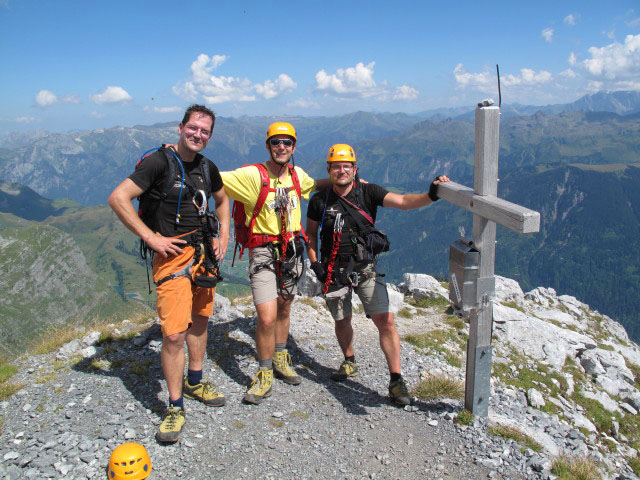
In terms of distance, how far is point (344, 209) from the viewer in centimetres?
727

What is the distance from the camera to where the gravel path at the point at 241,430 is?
585 cm

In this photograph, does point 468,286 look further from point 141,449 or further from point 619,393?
point 619,393

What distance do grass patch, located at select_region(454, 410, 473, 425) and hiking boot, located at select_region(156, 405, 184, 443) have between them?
4.27 meters

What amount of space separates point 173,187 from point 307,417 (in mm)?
4263

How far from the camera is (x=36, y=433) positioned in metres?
6.30

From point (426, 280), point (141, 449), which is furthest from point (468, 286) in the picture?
point (426, 280)

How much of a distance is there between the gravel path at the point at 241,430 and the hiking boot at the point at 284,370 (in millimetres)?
187

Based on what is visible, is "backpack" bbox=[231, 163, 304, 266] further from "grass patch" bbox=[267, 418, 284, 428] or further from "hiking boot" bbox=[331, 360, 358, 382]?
"hiking boot" bbox=[331, 360, 358, 382]

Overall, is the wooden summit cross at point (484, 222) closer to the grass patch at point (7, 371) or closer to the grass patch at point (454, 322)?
the grass patch at point (454, 322)

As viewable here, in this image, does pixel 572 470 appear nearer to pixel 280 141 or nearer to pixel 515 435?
pixel 515 435

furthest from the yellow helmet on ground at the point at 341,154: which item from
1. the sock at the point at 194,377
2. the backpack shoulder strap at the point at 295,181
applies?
the sock at the point at 194,377

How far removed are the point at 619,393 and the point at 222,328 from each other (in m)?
11.9

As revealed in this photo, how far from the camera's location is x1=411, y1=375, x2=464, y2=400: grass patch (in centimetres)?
770

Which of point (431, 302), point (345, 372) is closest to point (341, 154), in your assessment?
point (345, 372)
